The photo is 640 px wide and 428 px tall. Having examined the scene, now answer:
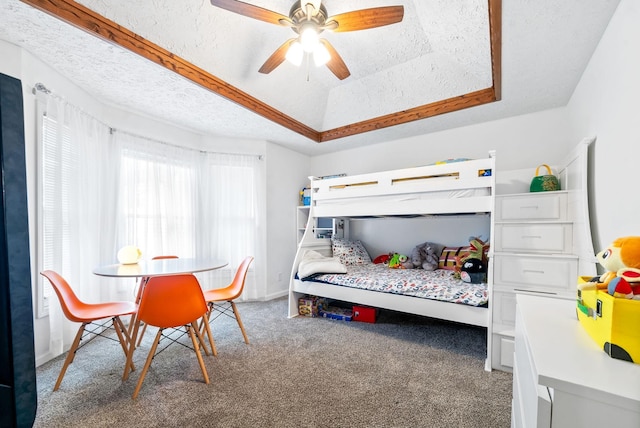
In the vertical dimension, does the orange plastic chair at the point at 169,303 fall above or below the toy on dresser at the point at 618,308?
below

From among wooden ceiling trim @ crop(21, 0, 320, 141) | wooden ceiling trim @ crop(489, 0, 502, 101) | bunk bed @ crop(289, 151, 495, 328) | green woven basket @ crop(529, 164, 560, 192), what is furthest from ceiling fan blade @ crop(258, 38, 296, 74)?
green woven basket @ crop(529, 164, 560, 192)

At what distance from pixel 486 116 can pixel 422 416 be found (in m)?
2.94

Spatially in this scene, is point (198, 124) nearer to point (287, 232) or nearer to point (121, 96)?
point (121, 96)

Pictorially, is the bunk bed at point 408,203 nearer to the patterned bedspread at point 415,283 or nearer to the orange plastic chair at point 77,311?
the patterned bedspread at point 415,283

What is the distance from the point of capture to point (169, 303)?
1660 millimetres

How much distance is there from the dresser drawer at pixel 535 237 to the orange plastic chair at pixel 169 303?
232 centimetres

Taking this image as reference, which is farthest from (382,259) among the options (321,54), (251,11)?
(251,11)

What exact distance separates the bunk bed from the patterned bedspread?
30 mm

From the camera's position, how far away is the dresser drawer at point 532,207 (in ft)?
6.57


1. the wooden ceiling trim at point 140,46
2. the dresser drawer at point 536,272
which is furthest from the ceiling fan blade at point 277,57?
the dresser drawer at point 536,272

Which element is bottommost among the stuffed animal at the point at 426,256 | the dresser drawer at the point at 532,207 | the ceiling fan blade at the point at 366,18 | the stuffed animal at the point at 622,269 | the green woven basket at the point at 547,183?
the stuffed animal at the point at 426,256

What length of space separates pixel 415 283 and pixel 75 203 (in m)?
3.17

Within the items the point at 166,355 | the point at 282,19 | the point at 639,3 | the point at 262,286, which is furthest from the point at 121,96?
the point at 639,3

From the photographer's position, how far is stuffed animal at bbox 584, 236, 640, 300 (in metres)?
0.68
